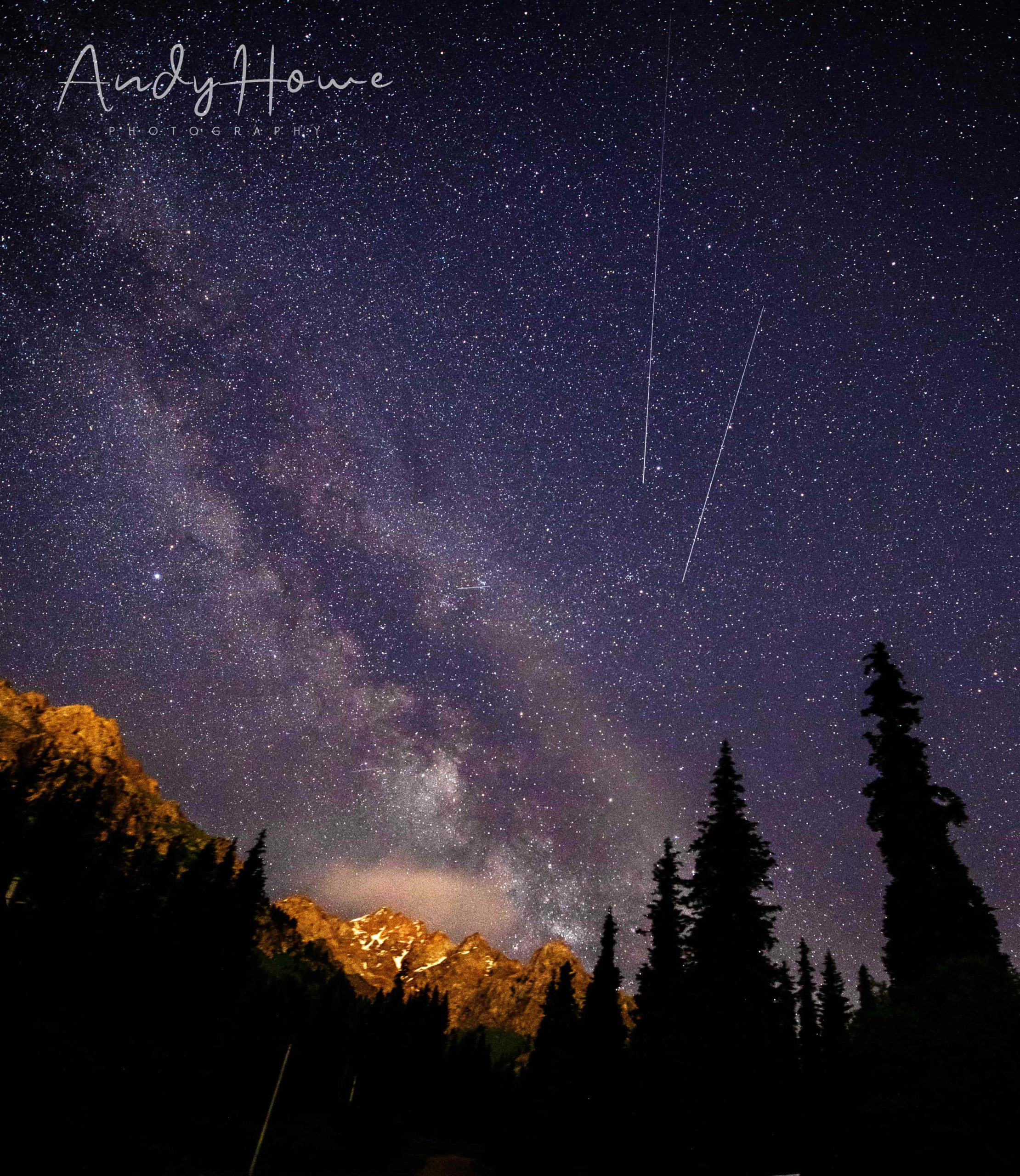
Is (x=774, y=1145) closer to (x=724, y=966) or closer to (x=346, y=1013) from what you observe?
(x=724, y=966)

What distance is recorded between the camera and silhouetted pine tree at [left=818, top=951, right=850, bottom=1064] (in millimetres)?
41062

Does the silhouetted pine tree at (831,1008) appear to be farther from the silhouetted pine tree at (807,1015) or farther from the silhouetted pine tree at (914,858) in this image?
the silhouetted pine tree at (914,858)

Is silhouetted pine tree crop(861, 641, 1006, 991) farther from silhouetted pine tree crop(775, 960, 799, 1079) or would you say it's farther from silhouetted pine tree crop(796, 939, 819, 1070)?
silhouetted pine tree crop(796, 939, 819, 1070)

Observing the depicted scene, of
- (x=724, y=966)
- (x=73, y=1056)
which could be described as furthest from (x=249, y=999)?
(x=724, y=966)

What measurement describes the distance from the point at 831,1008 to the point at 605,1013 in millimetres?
20944

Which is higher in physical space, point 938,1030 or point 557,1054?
point 938,1030

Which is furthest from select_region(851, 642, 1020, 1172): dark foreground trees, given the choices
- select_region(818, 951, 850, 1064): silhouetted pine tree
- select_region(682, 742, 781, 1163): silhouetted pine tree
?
select_region(818, 951, 850, 1064): silhouetted pine tree

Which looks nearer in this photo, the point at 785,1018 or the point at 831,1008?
the point at 785,1018

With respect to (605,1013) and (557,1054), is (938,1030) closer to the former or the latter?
(605,1013)

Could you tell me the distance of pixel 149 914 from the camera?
50625 mm

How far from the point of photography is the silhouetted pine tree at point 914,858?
69.3ft

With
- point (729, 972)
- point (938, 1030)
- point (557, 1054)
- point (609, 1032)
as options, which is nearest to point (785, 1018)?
point (729, 972)

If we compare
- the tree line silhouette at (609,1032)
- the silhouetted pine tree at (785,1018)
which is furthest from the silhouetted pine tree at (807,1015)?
the silhouetted pine tree at (785,1018)

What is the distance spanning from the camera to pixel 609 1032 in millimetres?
40594
